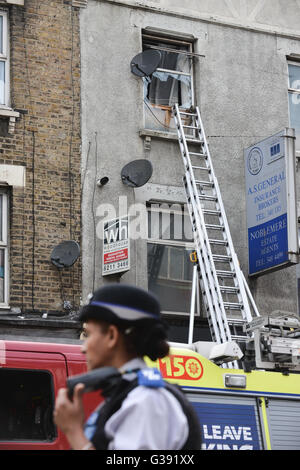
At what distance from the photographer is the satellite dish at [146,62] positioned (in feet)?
48.3

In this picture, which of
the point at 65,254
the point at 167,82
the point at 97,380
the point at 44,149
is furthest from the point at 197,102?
the point at 97,380

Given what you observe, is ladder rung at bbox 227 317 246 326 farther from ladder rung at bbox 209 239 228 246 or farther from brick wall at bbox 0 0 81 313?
brick wall at bbox 0 0 81 313

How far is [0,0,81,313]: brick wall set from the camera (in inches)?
530

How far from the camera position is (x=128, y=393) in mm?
3041

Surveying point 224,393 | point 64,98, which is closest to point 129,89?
point 64,98

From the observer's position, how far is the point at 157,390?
302cm

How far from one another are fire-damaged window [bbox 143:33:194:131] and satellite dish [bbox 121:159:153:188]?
122 centimetres

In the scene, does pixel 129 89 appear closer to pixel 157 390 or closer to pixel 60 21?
pixel 60 21

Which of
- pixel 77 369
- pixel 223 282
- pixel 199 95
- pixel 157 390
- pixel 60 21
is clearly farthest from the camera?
pixel 199 95

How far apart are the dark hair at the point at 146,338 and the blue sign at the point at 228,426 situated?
17.0ft

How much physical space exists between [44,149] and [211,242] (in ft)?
9.69

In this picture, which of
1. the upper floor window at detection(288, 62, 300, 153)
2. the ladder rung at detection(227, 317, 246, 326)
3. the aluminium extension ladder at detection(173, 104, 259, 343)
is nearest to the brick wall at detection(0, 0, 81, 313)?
the aluminium extension ladder at detection(173, 104, 259, 343)

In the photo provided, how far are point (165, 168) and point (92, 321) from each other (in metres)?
11.9
